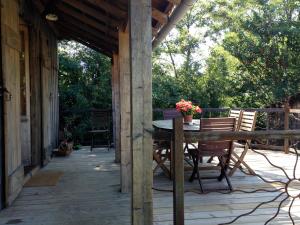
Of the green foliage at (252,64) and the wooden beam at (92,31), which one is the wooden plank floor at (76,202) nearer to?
the wooden beam at (92,31)


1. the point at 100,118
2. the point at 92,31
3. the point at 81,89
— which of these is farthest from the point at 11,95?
the point at 81,89

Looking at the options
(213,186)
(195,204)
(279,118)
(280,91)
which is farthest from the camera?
(280,91)

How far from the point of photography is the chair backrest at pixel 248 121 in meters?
4.83

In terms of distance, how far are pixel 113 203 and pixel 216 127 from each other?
1.52 meters

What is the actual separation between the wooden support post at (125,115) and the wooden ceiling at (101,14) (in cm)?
26

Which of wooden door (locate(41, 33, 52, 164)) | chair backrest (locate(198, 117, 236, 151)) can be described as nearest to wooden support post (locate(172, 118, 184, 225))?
chair backrest (locate(198, 117, 236, 151))

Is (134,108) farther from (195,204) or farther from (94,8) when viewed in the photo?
(94,8)

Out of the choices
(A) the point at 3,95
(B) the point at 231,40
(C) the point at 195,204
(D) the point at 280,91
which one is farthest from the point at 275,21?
(A) the point at 3,95

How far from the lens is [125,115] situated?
4328mm

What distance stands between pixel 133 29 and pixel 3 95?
6.33 feet

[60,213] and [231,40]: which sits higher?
[231,40]

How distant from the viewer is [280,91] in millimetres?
9758

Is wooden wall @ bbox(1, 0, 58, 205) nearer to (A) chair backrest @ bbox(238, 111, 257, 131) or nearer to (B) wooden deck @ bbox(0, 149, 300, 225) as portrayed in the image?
(B) wooden deck @ bbox(0, 149, 300, 225)

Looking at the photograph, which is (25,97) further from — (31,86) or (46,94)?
(46,94)
